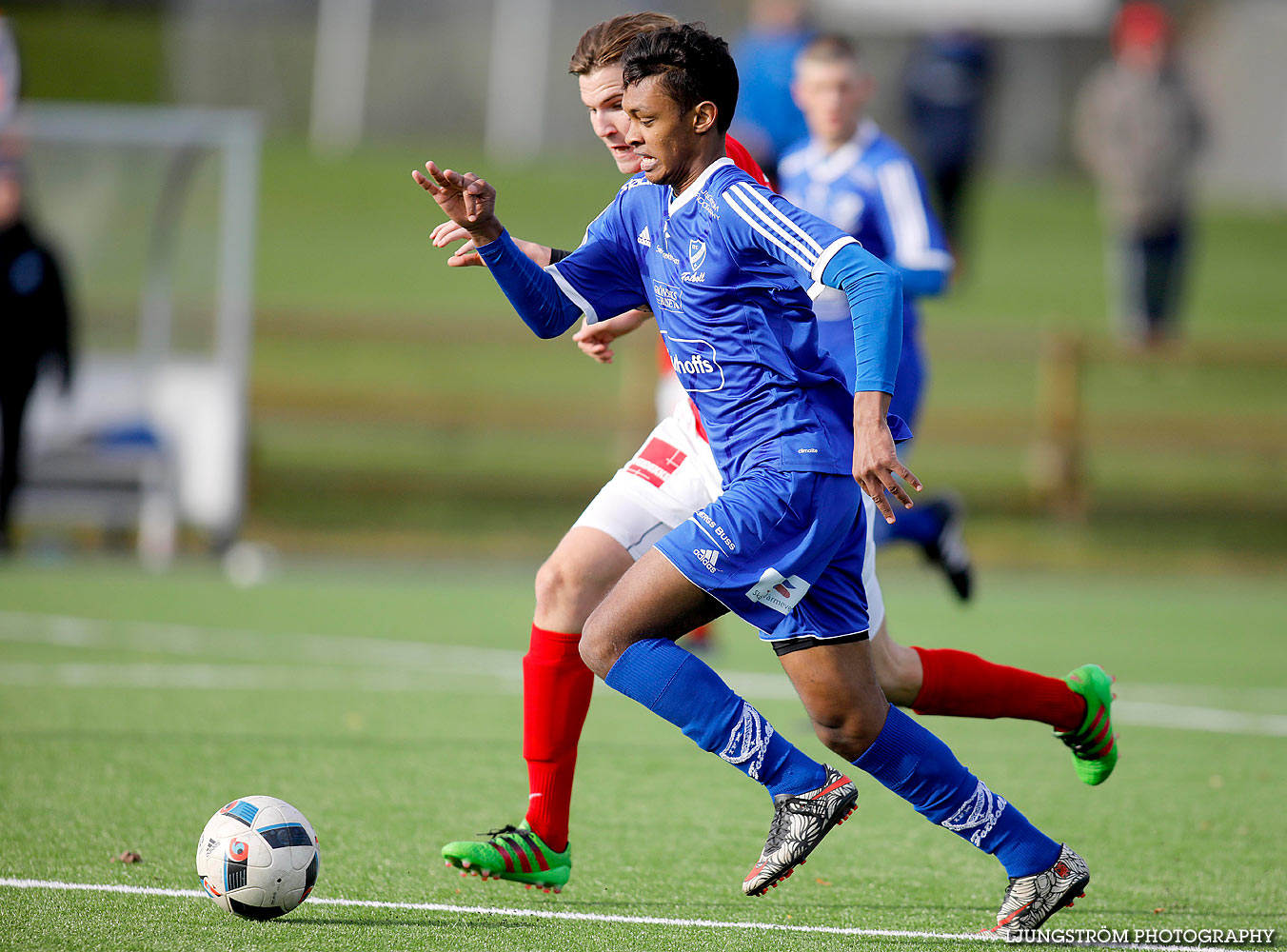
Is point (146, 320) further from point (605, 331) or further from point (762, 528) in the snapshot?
point (762, 528)

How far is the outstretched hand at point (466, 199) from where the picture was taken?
383 centimetres

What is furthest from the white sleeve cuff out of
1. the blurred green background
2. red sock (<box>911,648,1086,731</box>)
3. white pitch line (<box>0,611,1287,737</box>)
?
the blurred green background

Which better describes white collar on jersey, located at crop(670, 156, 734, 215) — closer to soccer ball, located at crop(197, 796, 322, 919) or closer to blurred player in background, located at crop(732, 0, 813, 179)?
soccer ball, located at crop(197, 796, 322, 919)

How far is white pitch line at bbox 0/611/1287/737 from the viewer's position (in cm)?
703

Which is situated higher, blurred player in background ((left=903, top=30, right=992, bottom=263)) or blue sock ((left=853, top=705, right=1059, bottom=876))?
blurred player in background ((left=903, top=30, right=992, bottom=263))

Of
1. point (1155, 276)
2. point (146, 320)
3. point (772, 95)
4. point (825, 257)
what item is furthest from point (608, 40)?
point (1155, 276)

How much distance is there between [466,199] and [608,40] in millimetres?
709

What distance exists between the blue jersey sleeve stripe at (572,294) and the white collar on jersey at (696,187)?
0.40 metres

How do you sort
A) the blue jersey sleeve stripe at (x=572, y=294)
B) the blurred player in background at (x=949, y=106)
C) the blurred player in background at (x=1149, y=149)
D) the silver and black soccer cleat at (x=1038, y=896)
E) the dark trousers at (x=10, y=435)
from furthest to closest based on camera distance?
1. the blurred player in background at (x=949, y=106)
2. the blurred player in background at (x=1149, y=149)
3. the dark trousers at (x=10, y=435)
4. the blue jersey sleeve stripe at (x=572, y=294)
5. the silver and black soccer cleat at (x=1038, y=896)

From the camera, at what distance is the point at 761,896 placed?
4.16 meters

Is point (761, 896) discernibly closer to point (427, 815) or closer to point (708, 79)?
point (427, 815)

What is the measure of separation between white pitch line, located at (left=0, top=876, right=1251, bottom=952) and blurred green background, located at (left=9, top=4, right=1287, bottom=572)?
9.40 metres

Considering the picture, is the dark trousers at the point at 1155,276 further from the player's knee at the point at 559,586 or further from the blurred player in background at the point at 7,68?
the player's knee at the point at 559,586

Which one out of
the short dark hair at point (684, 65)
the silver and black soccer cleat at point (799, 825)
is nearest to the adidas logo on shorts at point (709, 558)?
the silver and black soccer cleat at point (799, 825)
